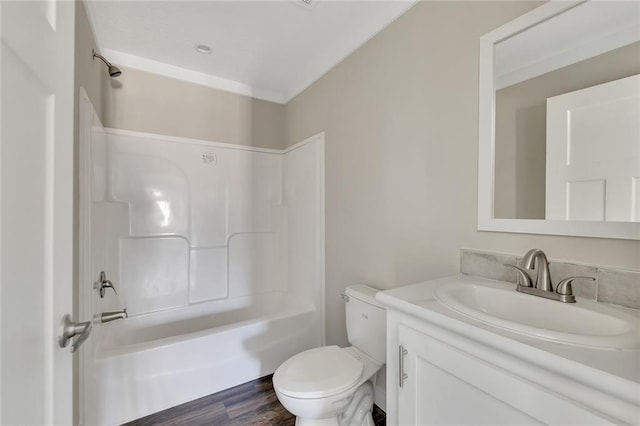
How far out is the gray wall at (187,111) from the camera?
210 centimetres

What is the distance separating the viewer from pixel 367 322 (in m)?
1.52

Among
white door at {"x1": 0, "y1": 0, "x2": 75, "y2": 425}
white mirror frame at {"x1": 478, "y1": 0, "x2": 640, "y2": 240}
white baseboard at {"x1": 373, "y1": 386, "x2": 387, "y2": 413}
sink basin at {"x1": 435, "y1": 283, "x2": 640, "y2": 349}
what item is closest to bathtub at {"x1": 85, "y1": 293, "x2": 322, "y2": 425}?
white baseboard at {"x1": 373, "y1": 386, "x2": 387, "y2": 413}

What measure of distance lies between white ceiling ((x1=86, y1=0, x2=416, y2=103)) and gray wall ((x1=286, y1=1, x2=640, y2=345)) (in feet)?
0.47

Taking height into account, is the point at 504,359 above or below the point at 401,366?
above

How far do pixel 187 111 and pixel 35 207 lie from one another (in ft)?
6.79

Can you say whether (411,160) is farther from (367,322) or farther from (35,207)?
(35,207)

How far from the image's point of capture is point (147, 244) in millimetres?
2201

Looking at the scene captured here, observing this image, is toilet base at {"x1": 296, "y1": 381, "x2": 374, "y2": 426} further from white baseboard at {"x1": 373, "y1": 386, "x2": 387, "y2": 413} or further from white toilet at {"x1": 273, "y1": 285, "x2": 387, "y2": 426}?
white baseboard at {"x1": 373, "y1": 386, "x2": 387, "y2": 413}

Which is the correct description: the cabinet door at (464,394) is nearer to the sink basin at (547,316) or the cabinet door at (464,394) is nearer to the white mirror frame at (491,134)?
the sink basin at (547,316)

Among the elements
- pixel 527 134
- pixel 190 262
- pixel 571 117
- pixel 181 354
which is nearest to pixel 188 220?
pixel 190 262

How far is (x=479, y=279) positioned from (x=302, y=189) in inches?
65.0

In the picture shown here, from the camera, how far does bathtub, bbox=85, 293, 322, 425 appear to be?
5.21ft

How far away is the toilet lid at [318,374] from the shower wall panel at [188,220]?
1306mm

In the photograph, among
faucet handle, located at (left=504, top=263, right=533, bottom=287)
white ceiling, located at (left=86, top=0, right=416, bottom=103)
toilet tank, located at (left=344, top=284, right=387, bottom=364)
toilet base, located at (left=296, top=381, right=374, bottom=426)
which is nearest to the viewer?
faucet handle, located at (left=504, top=263, right=533, bottom=287)
